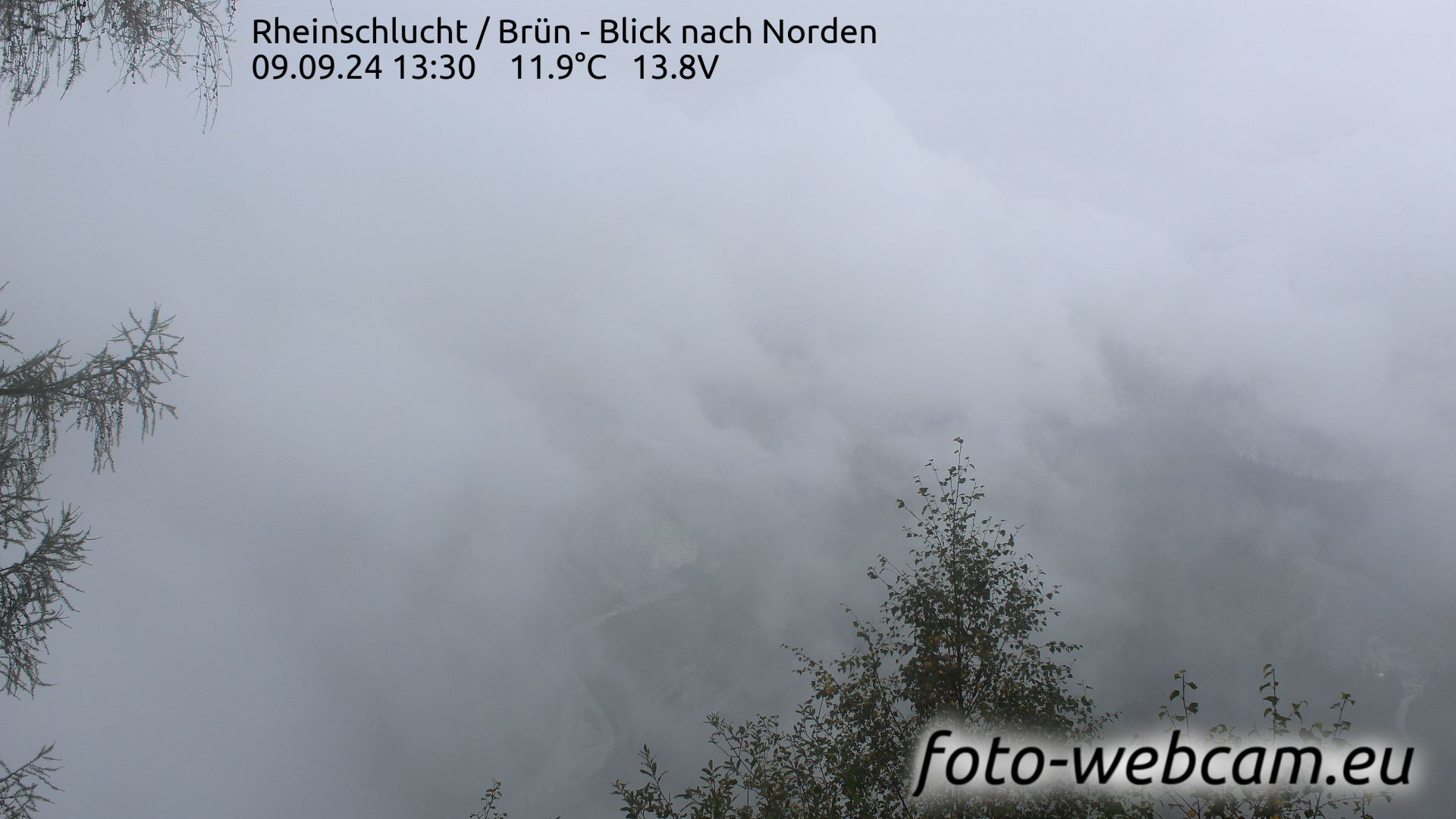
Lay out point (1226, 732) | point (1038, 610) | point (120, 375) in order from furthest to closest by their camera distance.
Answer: point (1038, 610)
point (1226, 732)
point (120, 375)

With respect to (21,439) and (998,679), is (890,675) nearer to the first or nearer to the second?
(998,679)

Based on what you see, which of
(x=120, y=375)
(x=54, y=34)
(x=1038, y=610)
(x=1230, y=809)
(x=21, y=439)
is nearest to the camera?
(x=54, y=34)

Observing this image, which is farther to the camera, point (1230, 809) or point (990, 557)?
point (990, 557)

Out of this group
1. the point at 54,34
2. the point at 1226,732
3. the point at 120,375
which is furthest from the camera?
the point at 1226,732

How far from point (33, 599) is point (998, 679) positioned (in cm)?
1275

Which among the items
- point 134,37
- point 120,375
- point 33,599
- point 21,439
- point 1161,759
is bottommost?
point 33,599

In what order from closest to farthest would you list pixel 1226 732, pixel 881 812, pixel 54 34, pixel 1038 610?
pixel 54 34 < pixel 1226 732 < pixel 881 812 < pixel 1038 610

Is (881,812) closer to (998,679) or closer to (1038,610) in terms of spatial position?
(998,679)

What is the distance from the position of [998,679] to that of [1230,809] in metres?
4.64

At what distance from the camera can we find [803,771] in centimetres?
1404

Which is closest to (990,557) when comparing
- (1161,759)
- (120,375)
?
(1161,759)

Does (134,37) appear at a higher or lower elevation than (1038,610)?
lower

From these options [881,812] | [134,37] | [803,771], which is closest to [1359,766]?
[881,812]

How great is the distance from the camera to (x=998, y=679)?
1334 centimetres
